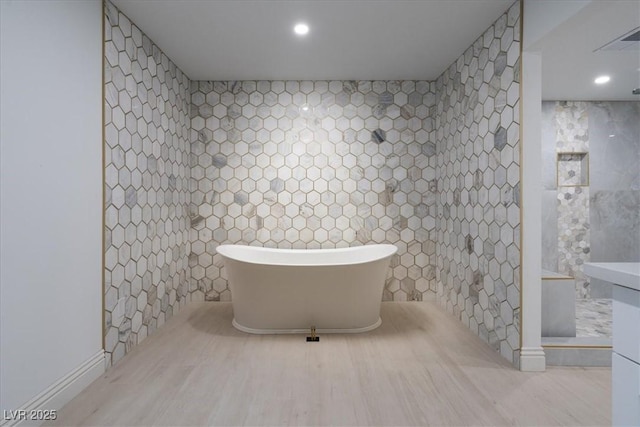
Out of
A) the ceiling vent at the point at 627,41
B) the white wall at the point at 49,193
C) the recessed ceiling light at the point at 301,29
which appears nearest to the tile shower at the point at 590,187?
the ceiling vent at the point at 627,41

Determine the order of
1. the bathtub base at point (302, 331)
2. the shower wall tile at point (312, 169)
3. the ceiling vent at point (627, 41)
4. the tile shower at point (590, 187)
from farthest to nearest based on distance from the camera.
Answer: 1. the tile shower at point (590, 187)
2. the shower wall tile at point (312, 169)
3. the bathtub base at point (302, 331)
4. the ceiling vent at point (627, 41)

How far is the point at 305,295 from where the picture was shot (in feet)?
9.00

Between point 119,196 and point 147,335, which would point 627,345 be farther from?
point 147,335

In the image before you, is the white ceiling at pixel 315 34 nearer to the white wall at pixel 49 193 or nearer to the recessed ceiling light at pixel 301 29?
the recessed ceiling light at pixel 301 29

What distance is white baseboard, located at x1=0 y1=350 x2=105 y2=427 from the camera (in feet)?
5.21

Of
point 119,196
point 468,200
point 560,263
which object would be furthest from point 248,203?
point 560,263

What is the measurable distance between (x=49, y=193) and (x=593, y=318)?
408 cm

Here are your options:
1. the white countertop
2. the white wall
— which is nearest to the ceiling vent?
the white countertop

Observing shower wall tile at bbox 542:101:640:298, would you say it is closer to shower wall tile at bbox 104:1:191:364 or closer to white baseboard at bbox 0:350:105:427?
shower wall tile at bbox 104:1:191:364

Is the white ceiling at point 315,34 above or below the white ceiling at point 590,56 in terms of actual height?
above

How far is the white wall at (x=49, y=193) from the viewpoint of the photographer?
150cm

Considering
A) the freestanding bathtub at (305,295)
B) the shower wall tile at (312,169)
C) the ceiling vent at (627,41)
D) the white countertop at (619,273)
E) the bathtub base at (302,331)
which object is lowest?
the bathtub base at (302,331)

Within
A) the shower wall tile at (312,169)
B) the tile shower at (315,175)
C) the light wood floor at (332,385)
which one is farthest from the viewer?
the shower wall tile at (312,169)

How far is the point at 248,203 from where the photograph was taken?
372 cm
